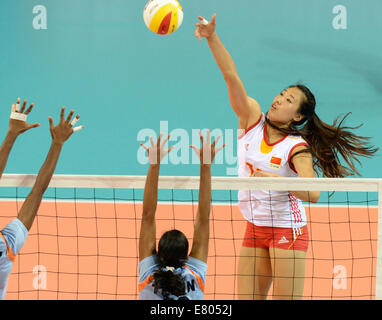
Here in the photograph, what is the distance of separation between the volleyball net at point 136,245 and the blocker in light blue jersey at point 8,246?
539 millimetres

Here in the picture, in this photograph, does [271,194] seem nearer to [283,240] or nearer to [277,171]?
[277,171]

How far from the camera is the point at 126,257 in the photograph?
473 centimetres

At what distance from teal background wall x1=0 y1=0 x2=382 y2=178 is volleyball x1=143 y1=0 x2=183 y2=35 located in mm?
4437

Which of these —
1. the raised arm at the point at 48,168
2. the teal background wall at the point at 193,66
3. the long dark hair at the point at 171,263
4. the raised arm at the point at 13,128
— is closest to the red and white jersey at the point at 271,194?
the long dark hair at the point at 171,263

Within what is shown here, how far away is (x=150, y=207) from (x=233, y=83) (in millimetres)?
1009

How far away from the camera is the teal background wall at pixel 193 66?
8148mm

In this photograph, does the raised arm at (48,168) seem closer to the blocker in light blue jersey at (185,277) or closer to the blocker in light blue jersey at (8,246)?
the blocker in light blue jersey at (8,246)

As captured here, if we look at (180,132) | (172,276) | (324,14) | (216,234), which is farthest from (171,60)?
(172,276)

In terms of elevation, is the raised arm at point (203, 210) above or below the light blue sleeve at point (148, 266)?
above

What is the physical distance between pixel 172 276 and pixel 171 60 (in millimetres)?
6558

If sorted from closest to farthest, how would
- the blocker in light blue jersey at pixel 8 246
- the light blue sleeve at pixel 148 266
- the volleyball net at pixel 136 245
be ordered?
the blocker in light blue jersey at pixel 8 246
the light blue sleeve at pixel 148 266
the volleyball net at pixel 136 245

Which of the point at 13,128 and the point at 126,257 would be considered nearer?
the point at 13,128

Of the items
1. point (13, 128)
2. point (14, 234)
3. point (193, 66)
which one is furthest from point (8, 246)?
point (193, 66)

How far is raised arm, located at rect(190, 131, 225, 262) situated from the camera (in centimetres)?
219
